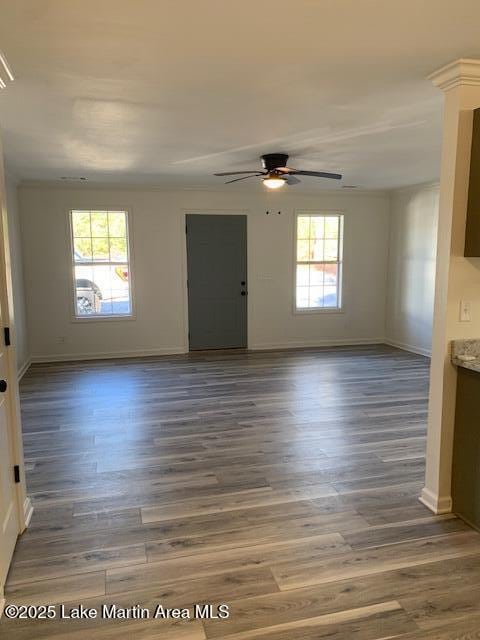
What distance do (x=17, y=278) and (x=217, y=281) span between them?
9.37 feet

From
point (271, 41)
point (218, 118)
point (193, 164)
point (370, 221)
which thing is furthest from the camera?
point (370, 221)

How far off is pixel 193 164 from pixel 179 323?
2768 millimetres

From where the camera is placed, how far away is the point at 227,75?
2461 mm

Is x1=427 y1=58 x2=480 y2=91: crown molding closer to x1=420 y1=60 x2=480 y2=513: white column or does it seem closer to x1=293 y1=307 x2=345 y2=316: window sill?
x1=420 y1=60 x2=480 y2=513: white column

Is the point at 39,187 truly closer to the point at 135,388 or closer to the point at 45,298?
the point at 45,298

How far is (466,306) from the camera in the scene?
8.38 feet

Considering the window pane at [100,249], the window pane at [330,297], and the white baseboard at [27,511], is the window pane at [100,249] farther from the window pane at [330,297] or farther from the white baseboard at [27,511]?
the white baseboard at [27,511]

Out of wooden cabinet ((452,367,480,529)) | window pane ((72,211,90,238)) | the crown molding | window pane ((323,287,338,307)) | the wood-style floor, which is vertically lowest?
the wood-style floor

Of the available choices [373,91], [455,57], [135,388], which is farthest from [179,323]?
[455,57]

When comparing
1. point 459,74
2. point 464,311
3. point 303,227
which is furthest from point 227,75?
point 303,227

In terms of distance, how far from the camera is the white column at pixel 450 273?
2.39 meters

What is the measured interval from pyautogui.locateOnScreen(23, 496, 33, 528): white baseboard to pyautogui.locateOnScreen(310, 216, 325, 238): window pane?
597 centimetres

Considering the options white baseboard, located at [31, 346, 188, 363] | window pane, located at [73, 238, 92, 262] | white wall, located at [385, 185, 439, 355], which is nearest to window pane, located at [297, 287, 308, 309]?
white wall, located at [385, 185, 439, 355]

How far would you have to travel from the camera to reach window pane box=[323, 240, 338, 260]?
7.60 meters
